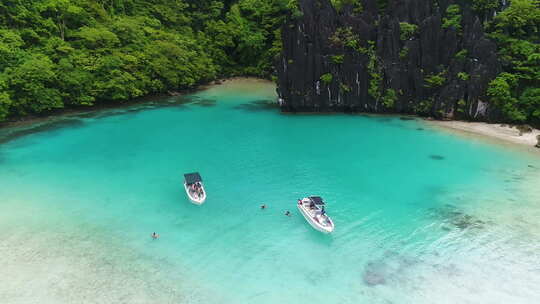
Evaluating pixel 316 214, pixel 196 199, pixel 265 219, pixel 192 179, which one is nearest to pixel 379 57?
pixel 316 214

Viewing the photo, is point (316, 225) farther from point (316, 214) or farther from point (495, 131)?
point (495, 131)

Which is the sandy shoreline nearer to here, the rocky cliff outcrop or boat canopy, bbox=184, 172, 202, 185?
the rocky cliff outcrop

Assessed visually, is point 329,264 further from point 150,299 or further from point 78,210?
point 78,210

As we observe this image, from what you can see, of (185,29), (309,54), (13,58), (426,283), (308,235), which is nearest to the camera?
(426,283)

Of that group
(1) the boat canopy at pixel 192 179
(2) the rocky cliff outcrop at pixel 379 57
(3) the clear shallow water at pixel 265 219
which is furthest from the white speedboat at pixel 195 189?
(2) the rocky cliff outcrop at pixel 379 57

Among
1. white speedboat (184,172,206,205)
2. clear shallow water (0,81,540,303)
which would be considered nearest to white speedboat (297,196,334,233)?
clear shallow water (0,81,540,303)

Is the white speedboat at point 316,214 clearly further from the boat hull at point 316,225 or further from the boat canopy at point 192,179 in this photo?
the boat canopy at point 192,179

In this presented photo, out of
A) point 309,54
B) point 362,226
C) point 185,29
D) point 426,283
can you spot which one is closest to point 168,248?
point 362,226

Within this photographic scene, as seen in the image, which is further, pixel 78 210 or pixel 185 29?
pixel 185 29
